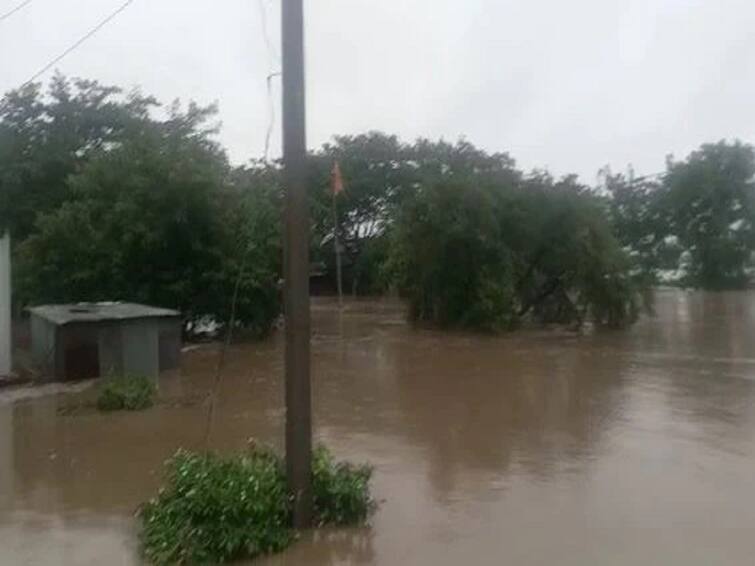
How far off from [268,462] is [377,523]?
0.98 meters

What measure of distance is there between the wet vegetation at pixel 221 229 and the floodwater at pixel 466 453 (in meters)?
3.50

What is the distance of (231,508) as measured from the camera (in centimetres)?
729

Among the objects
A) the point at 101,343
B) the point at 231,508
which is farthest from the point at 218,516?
the point at 101,343

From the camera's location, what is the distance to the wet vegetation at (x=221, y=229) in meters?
23.9

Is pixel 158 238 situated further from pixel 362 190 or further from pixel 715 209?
pixel 715 209

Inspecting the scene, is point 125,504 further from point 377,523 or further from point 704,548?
point 704,548

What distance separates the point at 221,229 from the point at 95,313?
672 cm

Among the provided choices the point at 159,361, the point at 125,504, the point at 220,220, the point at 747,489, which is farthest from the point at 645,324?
the point at 125,504

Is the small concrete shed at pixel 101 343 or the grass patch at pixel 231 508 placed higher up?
the small concrete shed at pixel 101 343

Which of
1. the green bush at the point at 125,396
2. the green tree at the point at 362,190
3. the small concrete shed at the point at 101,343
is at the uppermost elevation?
the green tree at the point at 362,190

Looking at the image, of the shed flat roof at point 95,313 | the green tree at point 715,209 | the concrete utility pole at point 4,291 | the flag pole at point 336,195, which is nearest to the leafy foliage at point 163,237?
the flag pole at point 336,195

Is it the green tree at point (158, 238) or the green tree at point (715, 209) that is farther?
the green tree at point (715, 209)

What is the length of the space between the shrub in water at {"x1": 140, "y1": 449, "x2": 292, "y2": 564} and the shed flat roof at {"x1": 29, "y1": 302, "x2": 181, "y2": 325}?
9.92m

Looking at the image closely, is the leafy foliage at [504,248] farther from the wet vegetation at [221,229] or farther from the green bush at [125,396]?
the green bush at [125,396]
